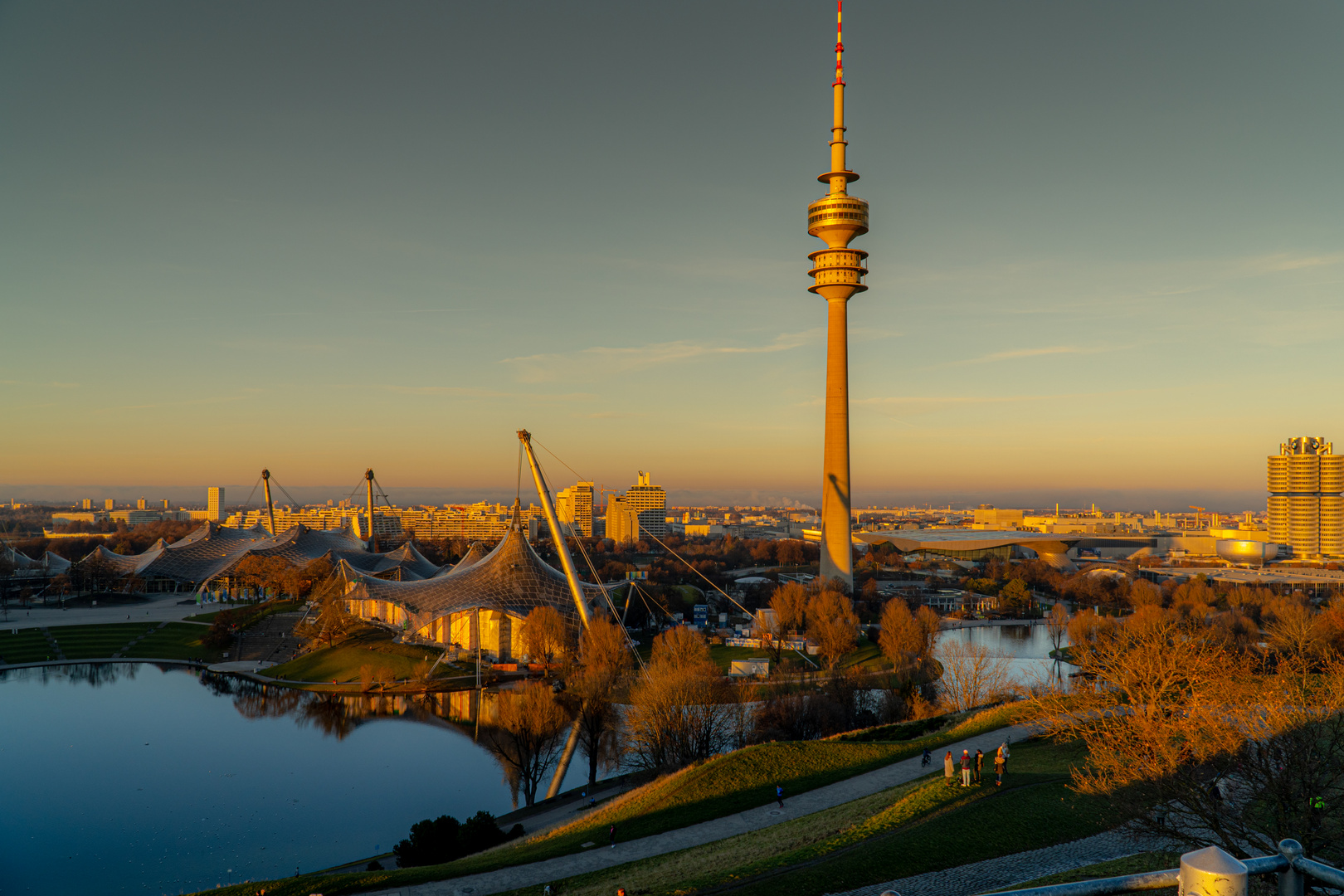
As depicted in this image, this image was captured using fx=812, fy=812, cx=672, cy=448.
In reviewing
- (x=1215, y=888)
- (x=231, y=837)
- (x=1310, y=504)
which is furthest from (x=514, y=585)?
(x=1310, y=504)

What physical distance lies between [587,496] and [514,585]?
9789 cm

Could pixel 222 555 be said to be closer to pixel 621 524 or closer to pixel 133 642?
pixel 133 642

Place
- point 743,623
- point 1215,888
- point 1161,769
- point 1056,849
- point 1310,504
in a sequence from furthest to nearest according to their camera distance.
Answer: point 1310,504
point 743,623
point 1056,849
point 1161,769
point 1215,888

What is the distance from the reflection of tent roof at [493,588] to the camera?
37.9 m

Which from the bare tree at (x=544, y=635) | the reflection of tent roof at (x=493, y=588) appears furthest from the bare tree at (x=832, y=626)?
the bare tree at (x=544, y=635)

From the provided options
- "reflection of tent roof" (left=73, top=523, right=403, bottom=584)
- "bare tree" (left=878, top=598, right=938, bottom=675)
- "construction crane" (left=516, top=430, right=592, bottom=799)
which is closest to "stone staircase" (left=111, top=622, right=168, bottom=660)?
"reflection of tent roof" (left=73, top=523, right=403, bottom=584)

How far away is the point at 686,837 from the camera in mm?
14352

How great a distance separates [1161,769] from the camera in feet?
31.0

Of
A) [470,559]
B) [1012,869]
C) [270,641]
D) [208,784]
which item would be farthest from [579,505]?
[1012,869]

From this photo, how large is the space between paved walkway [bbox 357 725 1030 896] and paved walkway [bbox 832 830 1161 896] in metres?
4.85

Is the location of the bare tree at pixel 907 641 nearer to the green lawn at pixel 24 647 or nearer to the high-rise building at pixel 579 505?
the green lawn at pixel 24 647

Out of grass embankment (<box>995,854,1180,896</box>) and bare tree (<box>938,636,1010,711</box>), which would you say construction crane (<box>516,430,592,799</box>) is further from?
grass embankment (<box>995,854,1180,896</box>)

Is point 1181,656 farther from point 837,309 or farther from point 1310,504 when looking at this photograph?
point 1310,504

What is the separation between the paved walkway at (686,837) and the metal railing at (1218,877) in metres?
11.9
